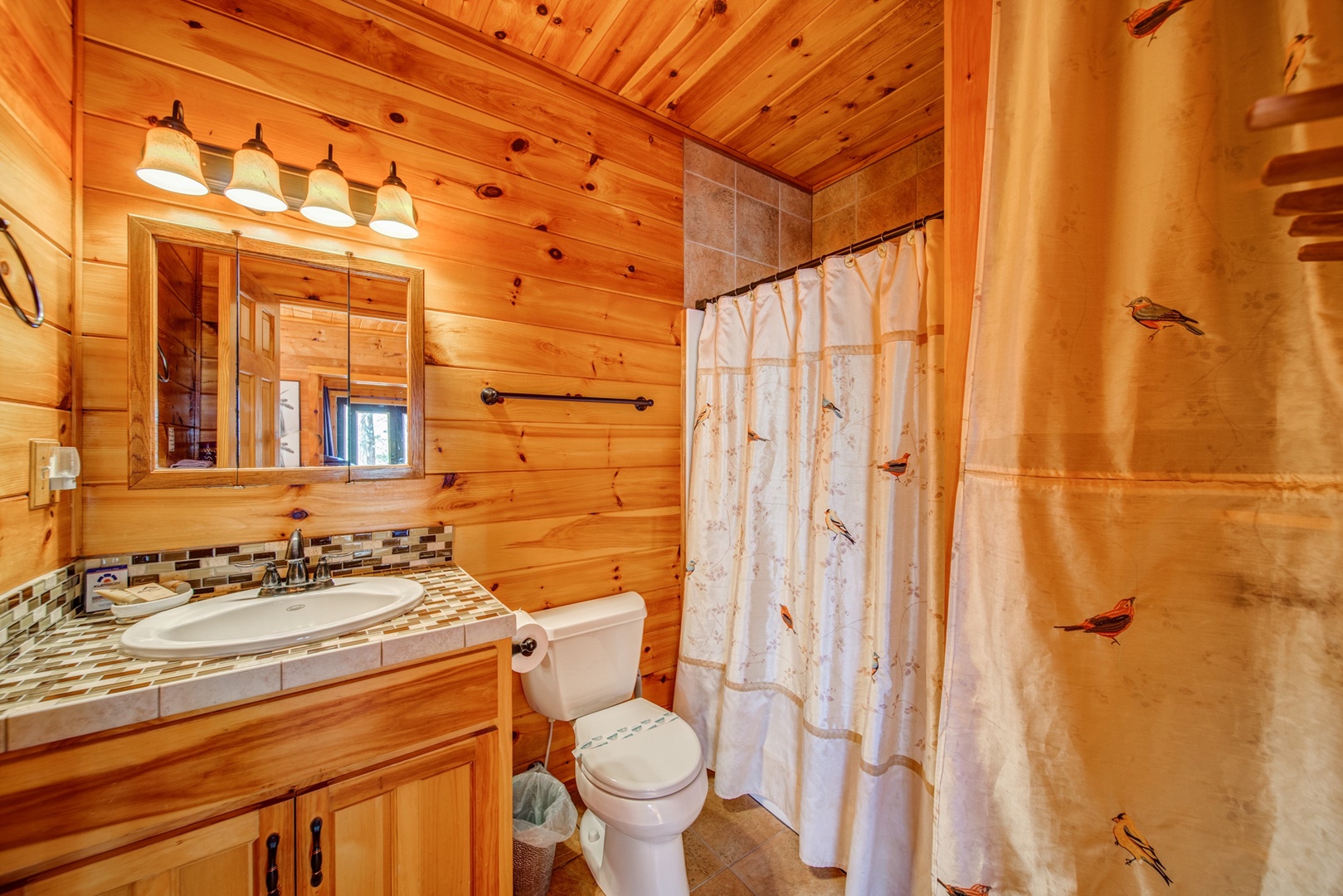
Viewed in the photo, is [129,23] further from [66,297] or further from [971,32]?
[971,32]

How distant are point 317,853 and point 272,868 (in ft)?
0.21

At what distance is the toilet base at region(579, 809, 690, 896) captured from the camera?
49.1 inches

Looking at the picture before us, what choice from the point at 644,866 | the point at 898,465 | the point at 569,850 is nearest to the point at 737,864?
the point at 644,866

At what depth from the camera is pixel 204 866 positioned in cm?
81

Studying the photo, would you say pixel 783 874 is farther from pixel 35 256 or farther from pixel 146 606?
pixel 35 256

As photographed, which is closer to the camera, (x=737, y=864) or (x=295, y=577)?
(x=295, y=577)

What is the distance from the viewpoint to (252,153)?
3.89 feet

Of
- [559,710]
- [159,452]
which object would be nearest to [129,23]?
[159,452]

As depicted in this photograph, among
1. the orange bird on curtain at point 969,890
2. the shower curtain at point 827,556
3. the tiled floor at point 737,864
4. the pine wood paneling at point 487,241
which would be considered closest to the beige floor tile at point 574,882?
the tiled floor at point 737,864

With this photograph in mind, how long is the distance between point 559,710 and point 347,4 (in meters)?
2.23

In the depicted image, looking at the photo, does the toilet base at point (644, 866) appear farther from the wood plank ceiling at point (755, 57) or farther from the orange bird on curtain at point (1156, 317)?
the wood plank ceiling at point (755, 57)

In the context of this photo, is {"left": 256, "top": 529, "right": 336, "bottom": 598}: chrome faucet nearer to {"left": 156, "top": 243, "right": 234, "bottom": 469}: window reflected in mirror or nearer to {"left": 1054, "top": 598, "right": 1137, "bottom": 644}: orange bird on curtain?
{"left": 156, "top": 243, "right": 234, "bottom": 469}: window reflected in mirror

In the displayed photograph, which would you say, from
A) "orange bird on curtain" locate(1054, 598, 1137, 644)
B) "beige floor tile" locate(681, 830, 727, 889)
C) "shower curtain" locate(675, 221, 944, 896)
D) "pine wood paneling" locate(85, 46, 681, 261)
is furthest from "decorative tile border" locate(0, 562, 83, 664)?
"orange bird on curtain" locate(1054, 598, 1137, 644)

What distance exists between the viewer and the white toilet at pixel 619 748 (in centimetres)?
122
